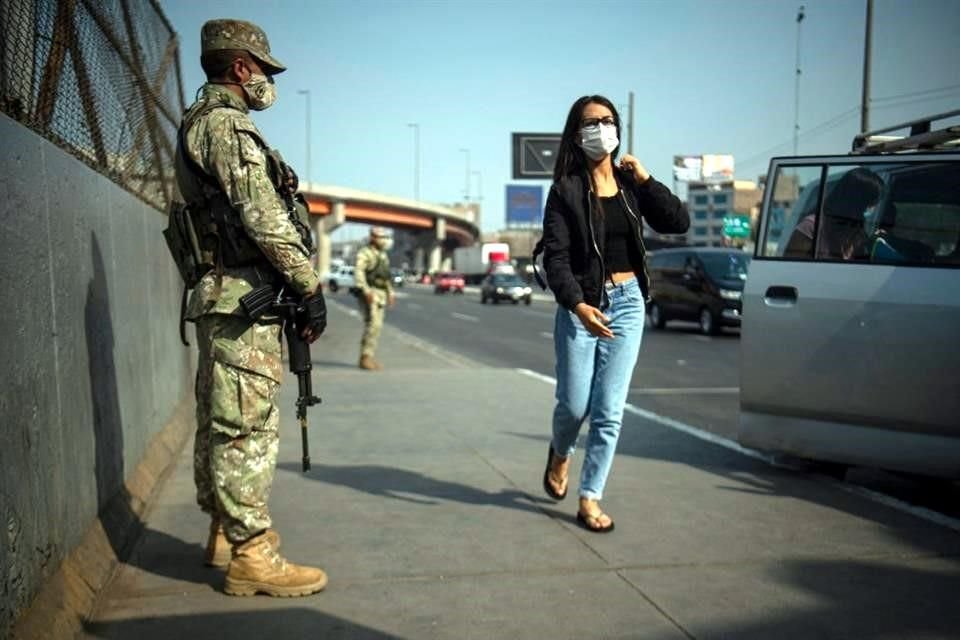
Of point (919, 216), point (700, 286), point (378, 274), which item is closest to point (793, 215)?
point (919, 216)

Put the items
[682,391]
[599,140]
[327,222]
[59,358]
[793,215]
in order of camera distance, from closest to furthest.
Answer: [59,358] < [599,140] < [793,215] < [682,391] < [327,222]

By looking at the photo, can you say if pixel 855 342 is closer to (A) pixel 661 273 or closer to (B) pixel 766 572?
(B) pixel 766 572

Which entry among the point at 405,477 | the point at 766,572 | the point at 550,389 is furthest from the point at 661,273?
the point at 766,572

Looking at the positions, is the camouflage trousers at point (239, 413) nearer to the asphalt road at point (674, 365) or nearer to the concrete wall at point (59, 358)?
the concrete wall at point (59, 358)

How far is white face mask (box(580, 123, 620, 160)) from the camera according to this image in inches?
155

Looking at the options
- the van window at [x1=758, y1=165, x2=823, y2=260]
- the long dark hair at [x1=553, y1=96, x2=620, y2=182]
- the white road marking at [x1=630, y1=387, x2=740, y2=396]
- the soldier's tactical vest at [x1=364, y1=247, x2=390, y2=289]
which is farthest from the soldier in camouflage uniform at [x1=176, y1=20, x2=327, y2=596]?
the soldier's tactical vest at [x1=364, y1=247, x2=390, y2=289]

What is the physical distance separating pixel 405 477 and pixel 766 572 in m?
2.18

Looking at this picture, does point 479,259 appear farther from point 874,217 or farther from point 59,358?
point 59,358

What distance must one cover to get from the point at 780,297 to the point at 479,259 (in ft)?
239

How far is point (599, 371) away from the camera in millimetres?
4082

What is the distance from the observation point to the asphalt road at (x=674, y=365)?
16.7 feet

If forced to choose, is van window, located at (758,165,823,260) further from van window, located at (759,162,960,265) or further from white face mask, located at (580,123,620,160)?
white face mask, located at (580,123,620,160)

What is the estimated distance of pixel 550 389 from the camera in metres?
9.02

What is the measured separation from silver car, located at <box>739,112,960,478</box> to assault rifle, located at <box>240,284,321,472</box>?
248 centimetres
